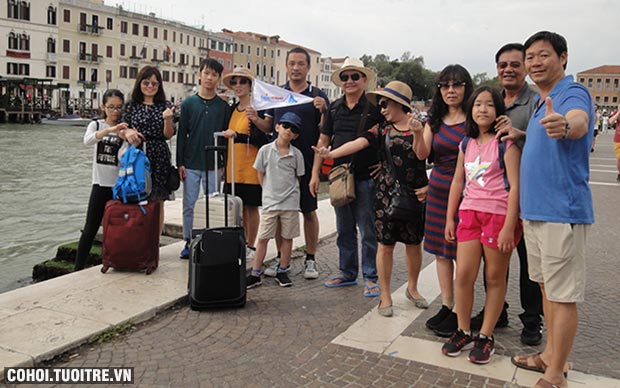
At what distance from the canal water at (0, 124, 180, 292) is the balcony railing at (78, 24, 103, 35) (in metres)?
39.1

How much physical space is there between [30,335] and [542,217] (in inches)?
136

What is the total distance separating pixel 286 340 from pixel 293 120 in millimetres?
2114

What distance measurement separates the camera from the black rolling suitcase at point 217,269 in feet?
15.4

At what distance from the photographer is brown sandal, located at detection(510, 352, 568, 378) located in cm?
362

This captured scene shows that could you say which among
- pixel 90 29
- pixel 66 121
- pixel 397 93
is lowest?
pixel 66 121

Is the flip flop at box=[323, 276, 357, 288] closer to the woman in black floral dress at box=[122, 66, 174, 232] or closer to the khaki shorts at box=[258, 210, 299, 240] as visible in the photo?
the khaki shorts at box=[258, 210, 299, 240]

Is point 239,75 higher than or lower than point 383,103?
higher

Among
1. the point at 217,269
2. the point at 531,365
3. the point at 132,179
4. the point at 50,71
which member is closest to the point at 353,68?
the point at 217,269

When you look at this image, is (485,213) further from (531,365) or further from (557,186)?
(531,365)

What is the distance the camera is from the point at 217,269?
473 cm

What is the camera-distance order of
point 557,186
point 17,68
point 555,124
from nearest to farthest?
point 555,124 < point 557,186 < point 17,68

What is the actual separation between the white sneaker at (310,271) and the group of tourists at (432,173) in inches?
0.5

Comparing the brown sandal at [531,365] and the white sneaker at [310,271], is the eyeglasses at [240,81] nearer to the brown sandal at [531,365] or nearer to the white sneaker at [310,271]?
the white sneaker at [310,271]

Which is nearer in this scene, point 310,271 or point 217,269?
point 217,269
